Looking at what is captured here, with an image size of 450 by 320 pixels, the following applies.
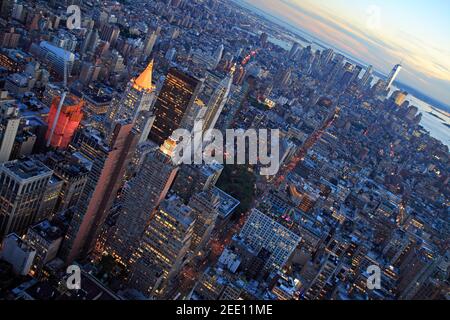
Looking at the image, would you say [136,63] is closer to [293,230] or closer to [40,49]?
[40,49]

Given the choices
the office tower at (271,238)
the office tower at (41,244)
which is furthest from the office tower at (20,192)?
the office tower at (271,238)

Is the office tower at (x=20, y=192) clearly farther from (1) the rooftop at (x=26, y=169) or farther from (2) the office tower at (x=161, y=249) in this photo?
(2) the office tower at (x=161, y=249)

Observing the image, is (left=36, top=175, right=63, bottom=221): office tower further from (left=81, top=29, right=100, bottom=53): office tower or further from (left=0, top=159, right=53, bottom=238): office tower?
(left=81, top=29, right=100, bottom=53): office tower

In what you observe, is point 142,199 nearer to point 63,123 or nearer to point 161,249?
point 161,249

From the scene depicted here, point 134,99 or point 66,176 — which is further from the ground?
point 134,99

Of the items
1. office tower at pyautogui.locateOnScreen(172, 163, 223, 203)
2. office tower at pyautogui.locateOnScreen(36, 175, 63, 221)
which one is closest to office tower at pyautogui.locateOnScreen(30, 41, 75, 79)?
office tower at pyautogui.locateOnScreen(172, 163, 223, 203)

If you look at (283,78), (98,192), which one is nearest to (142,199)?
(98,192)
